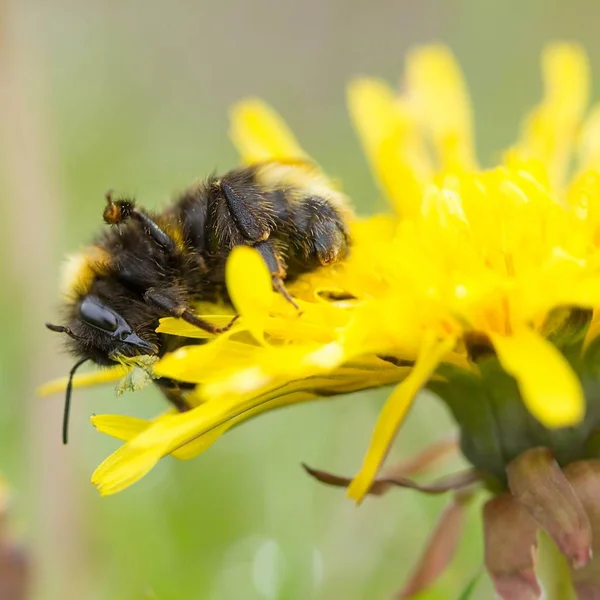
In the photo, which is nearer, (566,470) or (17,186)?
(566,470)

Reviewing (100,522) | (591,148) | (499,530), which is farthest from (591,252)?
(100,522)

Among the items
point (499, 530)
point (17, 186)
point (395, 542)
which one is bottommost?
point (395, 542)

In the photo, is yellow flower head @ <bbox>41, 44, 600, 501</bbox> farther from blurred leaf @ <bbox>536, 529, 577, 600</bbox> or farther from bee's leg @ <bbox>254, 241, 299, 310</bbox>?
blurred leaf @ <bbox>536, 529, 577, 600</bbox>

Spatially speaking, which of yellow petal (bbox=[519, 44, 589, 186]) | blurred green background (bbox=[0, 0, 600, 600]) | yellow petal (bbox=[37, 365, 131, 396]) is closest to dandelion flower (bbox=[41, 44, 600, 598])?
yellow petal (bbox=[37, 365, 131, 396])

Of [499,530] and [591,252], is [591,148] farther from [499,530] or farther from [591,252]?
[499,530]

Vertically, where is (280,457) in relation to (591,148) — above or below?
below

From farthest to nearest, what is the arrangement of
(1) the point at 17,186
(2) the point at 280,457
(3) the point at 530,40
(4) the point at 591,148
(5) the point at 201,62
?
1. (5) the point at 201,62
2. (3) the point at 530,40
3. (2) the point at 280,457
4. (1) the point at 17,186
5. (4) the point at 591,148
